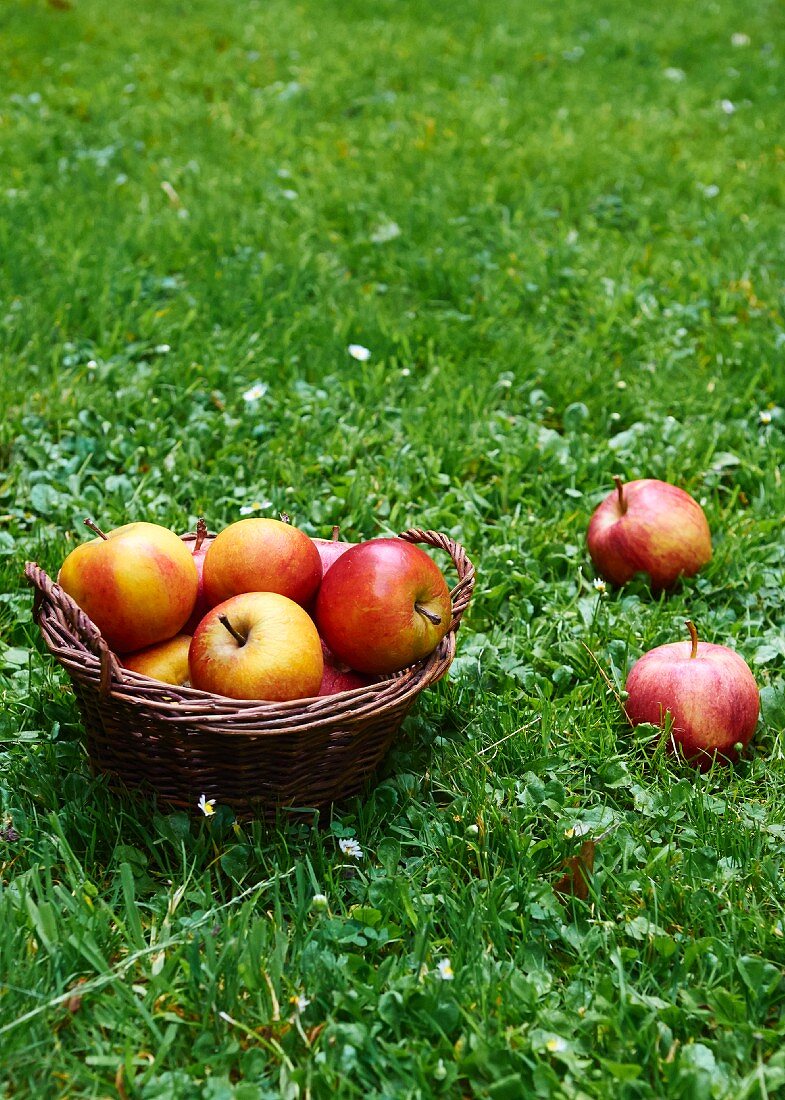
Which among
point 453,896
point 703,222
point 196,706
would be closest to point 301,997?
point 453,896

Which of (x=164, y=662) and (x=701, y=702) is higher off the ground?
(x=164, y=662)

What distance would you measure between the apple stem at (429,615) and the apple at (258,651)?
208 millimetres

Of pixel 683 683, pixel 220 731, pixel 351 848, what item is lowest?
pixel 351 848

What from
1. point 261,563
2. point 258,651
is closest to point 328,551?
point 261,563

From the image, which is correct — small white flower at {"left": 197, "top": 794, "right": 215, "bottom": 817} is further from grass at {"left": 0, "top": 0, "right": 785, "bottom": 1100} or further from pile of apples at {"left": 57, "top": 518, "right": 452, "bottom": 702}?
pile of apples at {"left": 57, "top": 518, "right": 452, "bottom": 702}

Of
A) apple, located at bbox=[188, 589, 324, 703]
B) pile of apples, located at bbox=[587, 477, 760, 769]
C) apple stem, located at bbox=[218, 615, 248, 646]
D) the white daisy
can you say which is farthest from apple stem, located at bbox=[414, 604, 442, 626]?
pile of apples, located at bbox=[587, 477, 760, 769]

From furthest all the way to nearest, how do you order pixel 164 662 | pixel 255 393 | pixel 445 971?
pixel 255 393, pixel 164 662, pixel 445 971

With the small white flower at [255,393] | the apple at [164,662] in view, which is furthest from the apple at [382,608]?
the small white flower at [255,393]

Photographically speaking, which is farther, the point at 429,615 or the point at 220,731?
the point at 429,615

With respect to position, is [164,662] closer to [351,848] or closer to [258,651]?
[258,651]

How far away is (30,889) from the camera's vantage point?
1.92m

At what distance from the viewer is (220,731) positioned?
1.81 meters

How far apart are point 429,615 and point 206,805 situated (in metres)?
0.56

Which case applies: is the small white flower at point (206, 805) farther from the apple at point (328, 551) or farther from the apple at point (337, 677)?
the apple at point (328, 551)
